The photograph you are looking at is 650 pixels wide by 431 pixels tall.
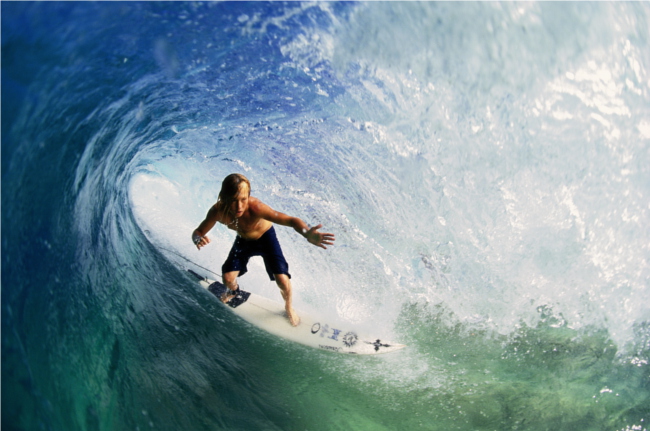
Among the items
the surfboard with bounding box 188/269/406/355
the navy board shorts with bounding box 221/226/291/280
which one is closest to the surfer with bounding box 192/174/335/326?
the navy board shorts with bounding box 221/226/291/280

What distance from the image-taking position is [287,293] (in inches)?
191

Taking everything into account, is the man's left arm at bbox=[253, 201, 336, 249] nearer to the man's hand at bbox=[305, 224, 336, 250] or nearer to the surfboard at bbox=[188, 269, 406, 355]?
the man's hand at bbox=[305, 224, 336, 250]

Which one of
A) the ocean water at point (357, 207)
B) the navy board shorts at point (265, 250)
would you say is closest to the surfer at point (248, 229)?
the navy board shorts at point (265, 250)

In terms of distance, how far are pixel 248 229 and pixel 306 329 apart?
152 cm

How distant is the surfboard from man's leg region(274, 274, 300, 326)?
0.07 metres

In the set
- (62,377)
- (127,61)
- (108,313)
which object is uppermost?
(127,61)

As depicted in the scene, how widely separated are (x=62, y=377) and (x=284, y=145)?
339cm

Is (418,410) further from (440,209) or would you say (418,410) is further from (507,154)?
(507,154)

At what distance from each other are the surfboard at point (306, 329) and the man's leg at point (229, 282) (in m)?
0.06

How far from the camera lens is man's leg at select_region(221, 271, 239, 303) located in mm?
4777

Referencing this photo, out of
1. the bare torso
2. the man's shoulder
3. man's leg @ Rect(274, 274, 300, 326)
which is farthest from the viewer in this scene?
man's leg @ Rect(274, 274, 300, 326)

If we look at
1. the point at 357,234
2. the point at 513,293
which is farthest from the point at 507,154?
the point at 357,234

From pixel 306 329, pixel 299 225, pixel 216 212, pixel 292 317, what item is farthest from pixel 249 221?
pixel 306 329

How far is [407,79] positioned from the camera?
4.16 meters
